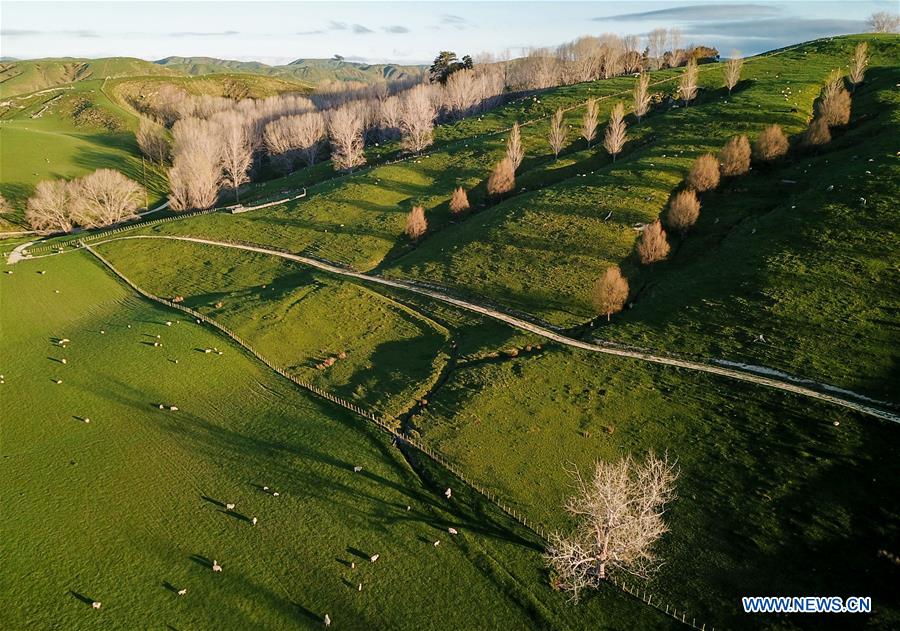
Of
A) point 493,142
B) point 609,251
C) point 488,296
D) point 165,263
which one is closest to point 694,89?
point 493,142

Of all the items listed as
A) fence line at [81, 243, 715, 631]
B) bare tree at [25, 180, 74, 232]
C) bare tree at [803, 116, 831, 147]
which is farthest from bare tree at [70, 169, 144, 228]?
bare tree at [803, 116, 831, 147]

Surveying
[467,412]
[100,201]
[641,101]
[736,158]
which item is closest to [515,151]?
[641,101]

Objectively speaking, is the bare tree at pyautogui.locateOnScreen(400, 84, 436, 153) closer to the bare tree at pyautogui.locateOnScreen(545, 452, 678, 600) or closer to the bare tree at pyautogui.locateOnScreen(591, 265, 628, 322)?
the bare tree at pyautogui.locateOnScreen(591, 265, 628, 322)

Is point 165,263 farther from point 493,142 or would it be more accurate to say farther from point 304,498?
point 493,142

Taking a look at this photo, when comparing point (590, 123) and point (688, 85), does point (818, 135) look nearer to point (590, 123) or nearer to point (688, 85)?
point (590, 123)

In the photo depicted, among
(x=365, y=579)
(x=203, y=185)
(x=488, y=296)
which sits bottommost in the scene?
(x=365, y=579)
